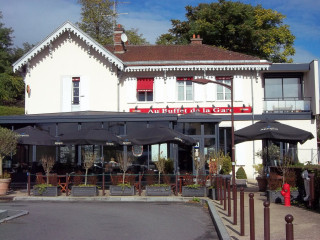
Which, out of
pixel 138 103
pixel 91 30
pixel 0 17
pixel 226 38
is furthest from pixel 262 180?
pixel 0 17

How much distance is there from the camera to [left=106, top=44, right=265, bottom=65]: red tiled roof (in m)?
26.9

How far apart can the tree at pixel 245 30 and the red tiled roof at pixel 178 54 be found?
31.8 ft

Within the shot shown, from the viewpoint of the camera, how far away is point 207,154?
22.9 meters

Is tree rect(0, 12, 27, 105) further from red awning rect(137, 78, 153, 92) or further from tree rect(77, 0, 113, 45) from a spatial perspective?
red awning rect(137, 78, 153, 92)

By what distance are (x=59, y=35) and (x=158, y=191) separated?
13.2m

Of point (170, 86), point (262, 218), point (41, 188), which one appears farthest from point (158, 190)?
point (170, 86)

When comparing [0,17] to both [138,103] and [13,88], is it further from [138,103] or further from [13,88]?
[138,103]

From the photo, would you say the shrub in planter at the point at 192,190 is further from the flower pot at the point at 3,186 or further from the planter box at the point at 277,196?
the flower pot at the point at 3,186

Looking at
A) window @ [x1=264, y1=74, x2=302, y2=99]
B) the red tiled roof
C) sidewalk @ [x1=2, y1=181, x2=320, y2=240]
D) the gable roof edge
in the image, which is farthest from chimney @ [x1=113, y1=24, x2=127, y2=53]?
sidewalk @ [x1=2, y1=181, x2=320, y2=240]

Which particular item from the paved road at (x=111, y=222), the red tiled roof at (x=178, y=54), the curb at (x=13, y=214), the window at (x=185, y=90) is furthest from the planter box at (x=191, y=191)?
the red tiled roof at (x=178, y=54)

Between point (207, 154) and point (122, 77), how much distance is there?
7399 millimetres

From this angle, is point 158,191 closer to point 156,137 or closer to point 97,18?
point 156,137

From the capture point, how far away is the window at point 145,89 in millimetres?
26500

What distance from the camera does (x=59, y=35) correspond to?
2620 cm
